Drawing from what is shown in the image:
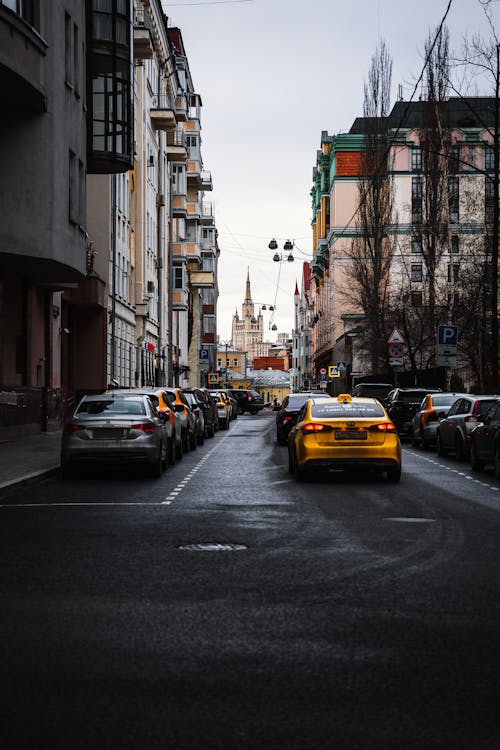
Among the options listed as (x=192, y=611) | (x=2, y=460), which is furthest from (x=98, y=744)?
(x=2, y=460)

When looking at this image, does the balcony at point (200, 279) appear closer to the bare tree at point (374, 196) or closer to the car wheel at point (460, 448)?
the bare tree at point (374, 196)

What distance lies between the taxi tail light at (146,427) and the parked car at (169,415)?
88.0 inches

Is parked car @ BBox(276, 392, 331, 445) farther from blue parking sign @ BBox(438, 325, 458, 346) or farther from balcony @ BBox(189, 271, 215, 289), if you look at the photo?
balcony @ BBox(189, 271, 215, 289)

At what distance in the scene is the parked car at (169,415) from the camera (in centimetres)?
2394

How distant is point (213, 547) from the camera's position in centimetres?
1102

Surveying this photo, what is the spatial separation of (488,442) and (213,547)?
11.5 m

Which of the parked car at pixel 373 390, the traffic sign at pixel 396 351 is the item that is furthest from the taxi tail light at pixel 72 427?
the parked car at pixel 373 390

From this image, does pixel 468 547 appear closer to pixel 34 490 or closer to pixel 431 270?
pixel 34 490

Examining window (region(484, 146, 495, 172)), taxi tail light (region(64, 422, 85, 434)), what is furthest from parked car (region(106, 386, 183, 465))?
window (region(484, 146, 495, 172))

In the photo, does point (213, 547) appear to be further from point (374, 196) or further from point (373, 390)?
point (374, 196)

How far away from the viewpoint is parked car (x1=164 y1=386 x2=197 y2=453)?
27195 millimetres

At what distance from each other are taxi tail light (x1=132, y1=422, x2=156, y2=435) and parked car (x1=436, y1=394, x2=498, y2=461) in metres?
6.74

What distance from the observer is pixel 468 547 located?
36.1 feet

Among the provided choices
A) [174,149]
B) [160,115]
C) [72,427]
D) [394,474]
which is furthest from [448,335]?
[174,149]
